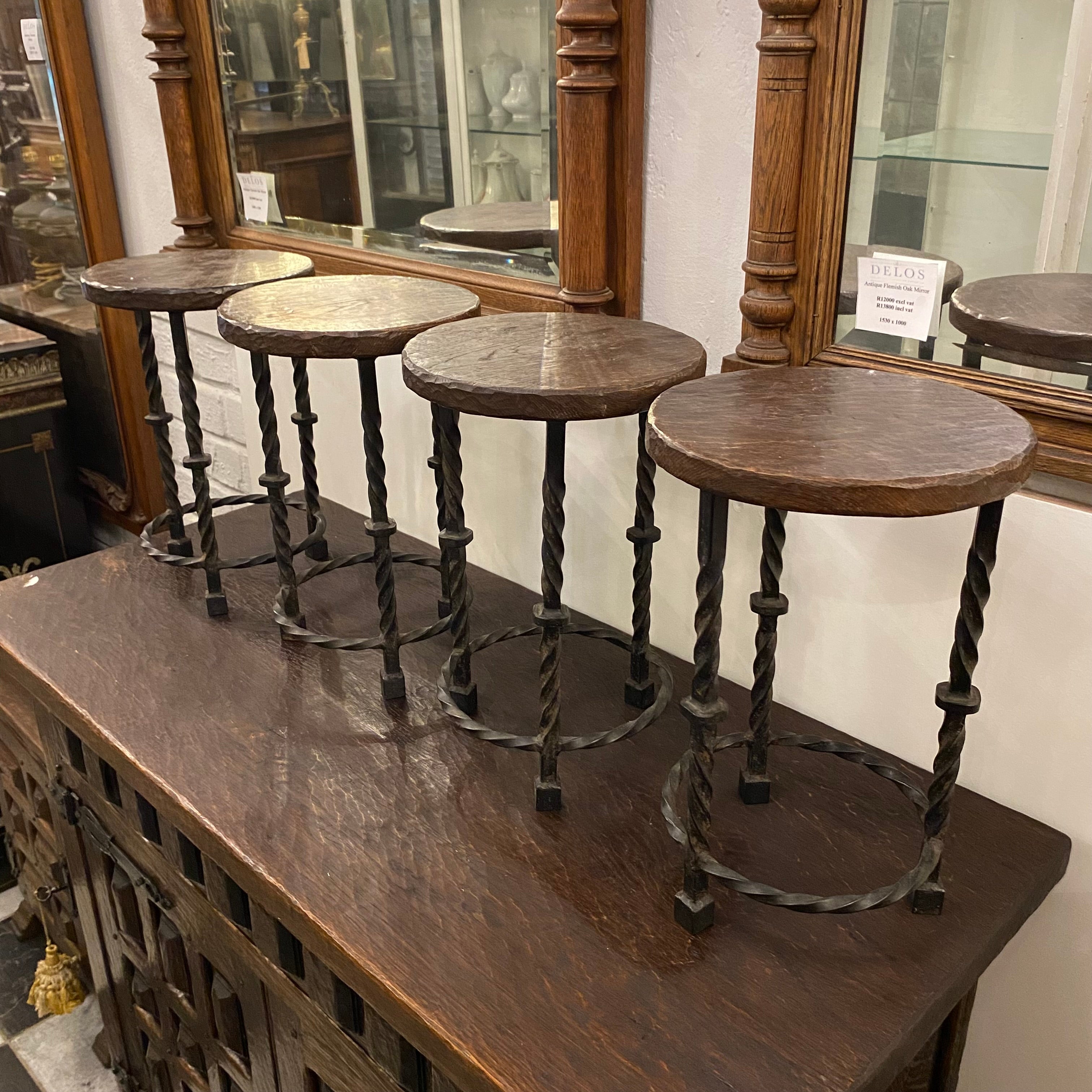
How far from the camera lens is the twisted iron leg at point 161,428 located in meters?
1.40

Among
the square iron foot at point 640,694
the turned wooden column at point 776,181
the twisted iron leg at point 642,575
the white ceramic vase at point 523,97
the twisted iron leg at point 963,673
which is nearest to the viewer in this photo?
the twisted iron leg at point 963,673

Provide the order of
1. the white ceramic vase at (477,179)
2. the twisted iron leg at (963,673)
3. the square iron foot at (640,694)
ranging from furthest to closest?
the white ceramic vase at (477,179) → the square iron foot at (640,694) → the twisted iron leg at (963,673)

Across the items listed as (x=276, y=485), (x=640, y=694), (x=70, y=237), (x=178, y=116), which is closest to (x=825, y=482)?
(x=640, y=694)

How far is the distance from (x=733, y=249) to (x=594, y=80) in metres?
0.24

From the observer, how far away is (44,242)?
8.05ft

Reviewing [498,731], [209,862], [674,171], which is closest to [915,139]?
[674,171]

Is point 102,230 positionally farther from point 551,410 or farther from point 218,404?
point 551,410

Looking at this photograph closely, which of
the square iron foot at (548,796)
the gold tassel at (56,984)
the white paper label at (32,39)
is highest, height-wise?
the white paper label at (32,39)

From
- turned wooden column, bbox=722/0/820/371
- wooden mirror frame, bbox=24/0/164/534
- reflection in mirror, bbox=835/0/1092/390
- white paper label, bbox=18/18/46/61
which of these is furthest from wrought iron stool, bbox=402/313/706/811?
white paper label, bbox=18/18/46/61

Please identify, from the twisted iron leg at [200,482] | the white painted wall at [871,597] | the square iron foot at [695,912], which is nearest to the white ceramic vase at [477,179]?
the white painted wall at [871,597]

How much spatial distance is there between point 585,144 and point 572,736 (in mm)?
647

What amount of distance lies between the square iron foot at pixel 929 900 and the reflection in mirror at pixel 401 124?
82 centimetres

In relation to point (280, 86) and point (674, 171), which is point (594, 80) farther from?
point (280, 86)

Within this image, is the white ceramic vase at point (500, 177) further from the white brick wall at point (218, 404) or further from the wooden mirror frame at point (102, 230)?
the wooden mirror frame at point (102, 230)
